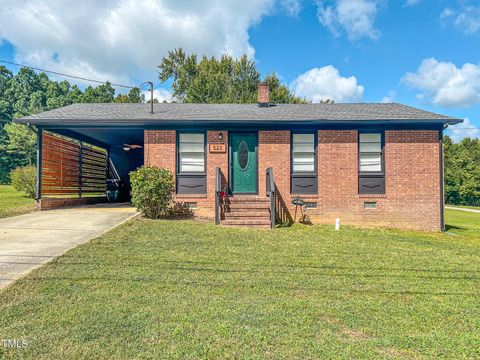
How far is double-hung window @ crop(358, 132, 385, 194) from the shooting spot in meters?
9.96

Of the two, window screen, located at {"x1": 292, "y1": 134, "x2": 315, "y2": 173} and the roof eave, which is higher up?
the roof eave

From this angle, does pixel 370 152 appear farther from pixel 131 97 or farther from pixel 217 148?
pixel 131 97

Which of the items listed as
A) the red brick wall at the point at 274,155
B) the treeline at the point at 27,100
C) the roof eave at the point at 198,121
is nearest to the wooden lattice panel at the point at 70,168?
the roof eave at the point at 198,121

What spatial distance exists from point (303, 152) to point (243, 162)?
2118 millimetres

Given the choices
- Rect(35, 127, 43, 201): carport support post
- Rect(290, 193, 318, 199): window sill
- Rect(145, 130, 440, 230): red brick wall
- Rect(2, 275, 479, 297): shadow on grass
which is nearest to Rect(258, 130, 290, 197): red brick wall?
Rect(145, 130, 440, 230): red brick wall

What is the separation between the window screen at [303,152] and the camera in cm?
1015

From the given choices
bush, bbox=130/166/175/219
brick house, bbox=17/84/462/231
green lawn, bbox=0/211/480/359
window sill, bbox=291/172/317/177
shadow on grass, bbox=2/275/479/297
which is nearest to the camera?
green lawn, bbox=0/211/480/359

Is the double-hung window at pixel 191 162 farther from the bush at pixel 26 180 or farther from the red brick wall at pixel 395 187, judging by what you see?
the bush at pixel 26 180

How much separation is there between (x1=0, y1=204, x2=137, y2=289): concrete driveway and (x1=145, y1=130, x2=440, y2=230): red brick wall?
105 inches

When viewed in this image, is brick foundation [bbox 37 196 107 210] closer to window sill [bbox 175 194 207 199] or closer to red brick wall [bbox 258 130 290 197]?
window sill [bbox 175 194 207 199]

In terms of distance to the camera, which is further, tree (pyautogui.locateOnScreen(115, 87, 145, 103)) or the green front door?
tree (pyautogui.locateOnScreen(115, 87, 145, 103))

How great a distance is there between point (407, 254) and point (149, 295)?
5061 mm

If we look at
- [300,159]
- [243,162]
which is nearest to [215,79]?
[243,162]

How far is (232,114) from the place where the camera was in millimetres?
10680
